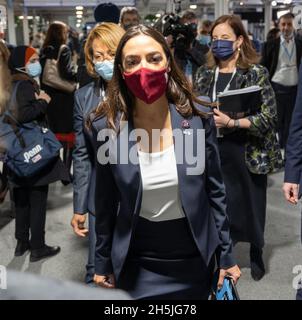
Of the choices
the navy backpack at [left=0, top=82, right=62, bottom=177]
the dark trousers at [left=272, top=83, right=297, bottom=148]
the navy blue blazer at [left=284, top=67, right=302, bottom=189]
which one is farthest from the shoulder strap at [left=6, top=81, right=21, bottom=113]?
the dark trousers at [left=272, top=83, right=297, bottom=148]

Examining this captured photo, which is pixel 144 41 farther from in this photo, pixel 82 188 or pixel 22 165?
pixel 22 165

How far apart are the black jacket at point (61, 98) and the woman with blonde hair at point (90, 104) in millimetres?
2622

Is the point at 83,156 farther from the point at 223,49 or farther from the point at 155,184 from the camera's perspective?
the point at 223,49

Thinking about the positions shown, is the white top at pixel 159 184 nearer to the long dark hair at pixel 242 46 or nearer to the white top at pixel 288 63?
the long dark hair at pixel 242 46

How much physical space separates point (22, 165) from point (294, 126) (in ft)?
5.89

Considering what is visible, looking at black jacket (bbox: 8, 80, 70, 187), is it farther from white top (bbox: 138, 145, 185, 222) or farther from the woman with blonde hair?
white top (bbox: 138, 145, 185, 222)

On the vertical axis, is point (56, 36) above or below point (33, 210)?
above

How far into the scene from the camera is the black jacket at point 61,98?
488 cm

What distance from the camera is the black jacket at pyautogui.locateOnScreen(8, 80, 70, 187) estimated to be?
318cm

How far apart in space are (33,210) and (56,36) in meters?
2.17

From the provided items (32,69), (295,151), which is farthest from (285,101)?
(295,151)

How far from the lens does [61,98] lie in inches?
200

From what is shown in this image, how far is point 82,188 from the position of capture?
228cm
